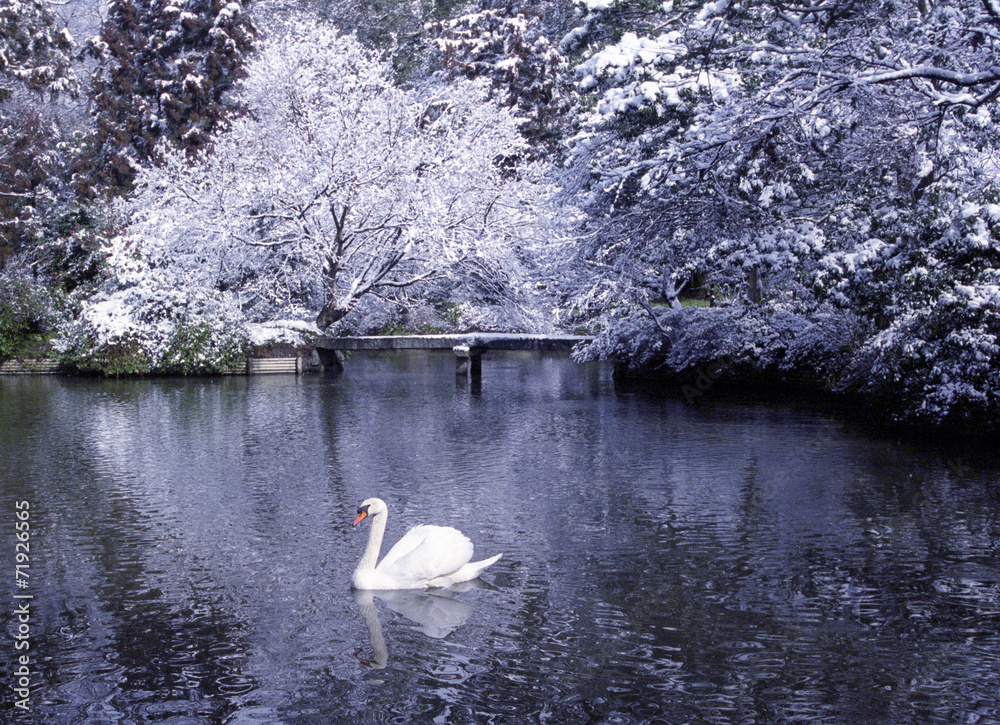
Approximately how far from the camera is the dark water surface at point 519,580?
521 cm

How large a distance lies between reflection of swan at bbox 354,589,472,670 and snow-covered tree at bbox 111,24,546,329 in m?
18.2

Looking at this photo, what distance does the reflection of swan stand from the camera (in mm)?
6199

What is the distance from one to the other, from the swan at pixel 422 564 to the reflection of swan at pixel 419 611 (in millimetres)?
76

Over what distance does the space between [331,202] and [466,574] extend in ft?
61.3

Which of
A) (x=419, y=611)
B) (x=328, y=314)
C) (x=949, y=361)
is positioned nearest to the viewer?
(x=419, y=611)

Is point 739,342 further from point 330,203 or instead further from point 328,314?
point 328,314

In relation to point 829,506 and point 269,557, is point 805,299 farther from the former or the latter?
point 269,557

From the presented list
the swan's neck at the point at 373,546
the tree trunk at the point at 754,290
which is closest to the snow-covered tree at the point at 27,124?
the tree trunk at the point at 754,290

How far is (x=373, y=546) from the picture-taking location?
283 inches

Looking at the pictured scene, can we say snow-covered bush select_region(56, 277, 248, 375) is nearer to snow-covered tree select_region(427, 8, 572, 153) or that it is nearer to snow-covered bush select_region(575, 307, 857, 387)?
snow-covered bush select_region(575, 307, 857, 387)

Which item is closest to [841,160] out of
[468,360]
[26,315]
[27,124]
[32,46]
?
[468,360]

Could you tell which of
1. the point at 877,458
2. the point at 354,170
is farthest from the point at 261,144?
the point at 877,458

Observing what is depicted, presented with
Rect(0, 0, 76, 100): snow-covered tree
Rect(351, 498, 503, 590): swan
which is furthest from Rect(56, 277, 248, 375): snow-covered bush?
Rect(351, 498, 503, 590): swan

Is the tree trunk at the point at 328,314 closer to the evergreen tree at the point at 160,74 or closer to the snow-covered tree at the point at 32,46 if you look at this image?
the evergreen tree at the point at 160,74
